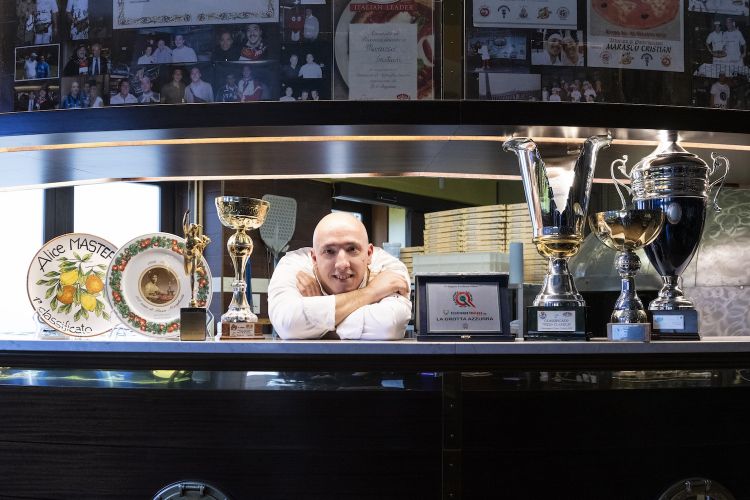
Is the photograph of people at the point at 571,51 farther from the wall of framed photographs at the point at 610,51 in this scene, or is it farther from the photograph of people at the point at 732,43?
the photograph of people at the point at 732,43

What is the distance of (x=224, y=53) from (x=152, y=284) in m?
0.71

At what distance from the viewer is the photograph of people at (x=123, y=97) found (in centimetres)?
248

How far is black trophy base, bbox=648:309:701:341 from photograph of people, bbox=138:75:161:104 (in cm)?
159

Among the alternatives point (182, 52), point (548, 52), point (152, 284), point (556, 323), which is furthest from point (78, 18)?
point (556, 323)

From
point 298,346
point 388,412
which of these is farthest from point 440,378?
point 298,346

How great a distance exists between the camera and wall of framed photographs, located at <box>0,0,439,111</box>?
241 cm

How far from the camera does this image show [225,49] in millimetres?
2473

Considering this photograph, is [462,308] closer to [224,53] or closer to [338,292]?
[338,292]

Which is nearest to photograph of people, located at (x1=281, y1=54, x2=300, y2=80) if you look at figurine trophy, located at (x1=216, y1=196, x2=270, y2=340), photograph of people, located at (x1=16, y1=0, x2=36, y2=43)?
figurine trophy, located at (x1=216, y1=196, x2=270, y2=340)

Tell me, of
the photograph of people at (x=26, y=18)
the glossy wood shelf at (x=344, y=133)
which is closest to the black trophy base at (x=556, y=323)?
the glossy wood shelf at (x=344, y=133)

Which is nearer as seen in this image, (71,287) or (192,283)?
(192,283)

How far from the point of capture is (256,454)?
205 cm

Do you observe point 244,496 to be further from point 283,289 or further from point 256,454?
point 283,289

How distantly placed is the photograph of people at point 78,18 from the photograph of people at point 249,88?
0.54 m
